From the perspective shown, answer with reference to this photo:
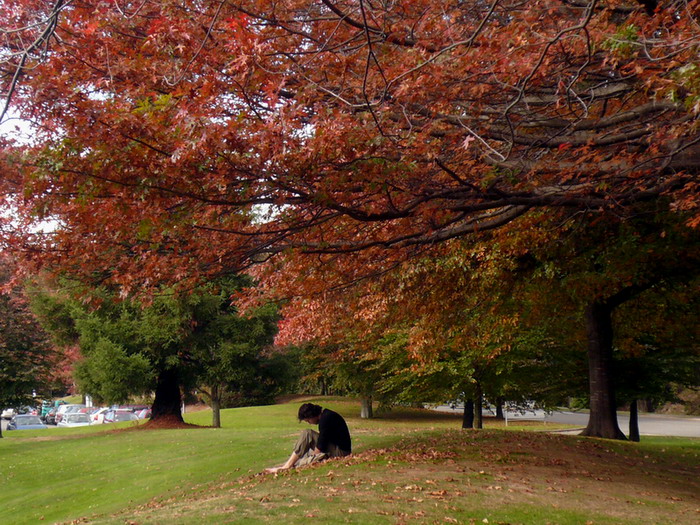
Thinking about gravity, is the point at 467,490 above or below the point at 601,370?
below

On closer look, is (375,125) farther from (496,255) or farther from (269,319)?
(269,319)

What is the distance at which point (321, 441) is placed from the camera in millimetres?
10508

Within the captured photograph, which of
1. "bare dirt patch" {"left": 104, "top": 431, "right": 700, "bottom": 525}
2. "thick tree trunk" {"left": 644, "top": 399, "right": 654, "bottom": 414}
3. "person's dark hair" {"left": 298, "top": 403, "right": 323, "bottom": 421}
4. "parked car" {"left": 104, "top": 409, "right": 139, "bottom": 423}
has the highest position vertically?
"person's dark hair" {"left": 298, "top": 403, "right": 323, "bottom": 421}

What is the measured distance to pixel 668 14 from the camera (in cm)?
789

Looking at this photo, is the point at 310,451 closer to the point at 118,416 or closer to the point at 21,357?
the point at 21,357

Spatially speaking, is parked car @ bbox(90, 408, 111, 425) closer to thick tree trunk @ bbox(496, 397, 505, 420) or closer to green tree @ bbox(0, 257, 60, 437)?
green tree @ bbox(0, 257, 60, 437)

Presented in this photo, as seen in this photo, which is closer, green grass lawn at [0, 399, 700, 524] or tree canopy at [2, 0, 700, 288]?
tree canopy at [2, 0, 700, 288]

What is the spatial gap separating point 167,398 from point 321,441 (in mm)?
21089

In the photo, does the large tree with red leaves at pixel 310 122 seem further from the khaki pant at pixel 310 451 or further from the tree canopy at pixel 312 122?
the khaki pant at pixel 310 451

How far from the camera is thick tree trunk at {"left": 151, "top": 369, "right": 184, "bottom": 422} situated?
2928cm

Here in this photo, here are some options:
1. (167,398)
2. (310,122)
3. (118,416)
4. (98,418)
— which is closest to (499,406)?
(167,398)

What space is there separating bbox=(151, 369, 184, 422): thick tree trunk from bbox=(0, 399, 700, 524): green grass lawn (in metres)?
8.80

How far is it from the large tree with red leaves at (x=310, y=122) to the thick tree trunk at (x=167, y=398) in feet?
69.3

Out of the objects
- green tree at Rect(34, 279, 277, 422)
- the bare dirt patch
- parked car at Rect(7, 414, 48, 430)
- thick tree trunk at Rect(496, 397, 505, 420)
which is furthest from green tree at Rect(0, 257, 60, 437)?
thick tree trunk at Rect(496, 397, 505, 420)
